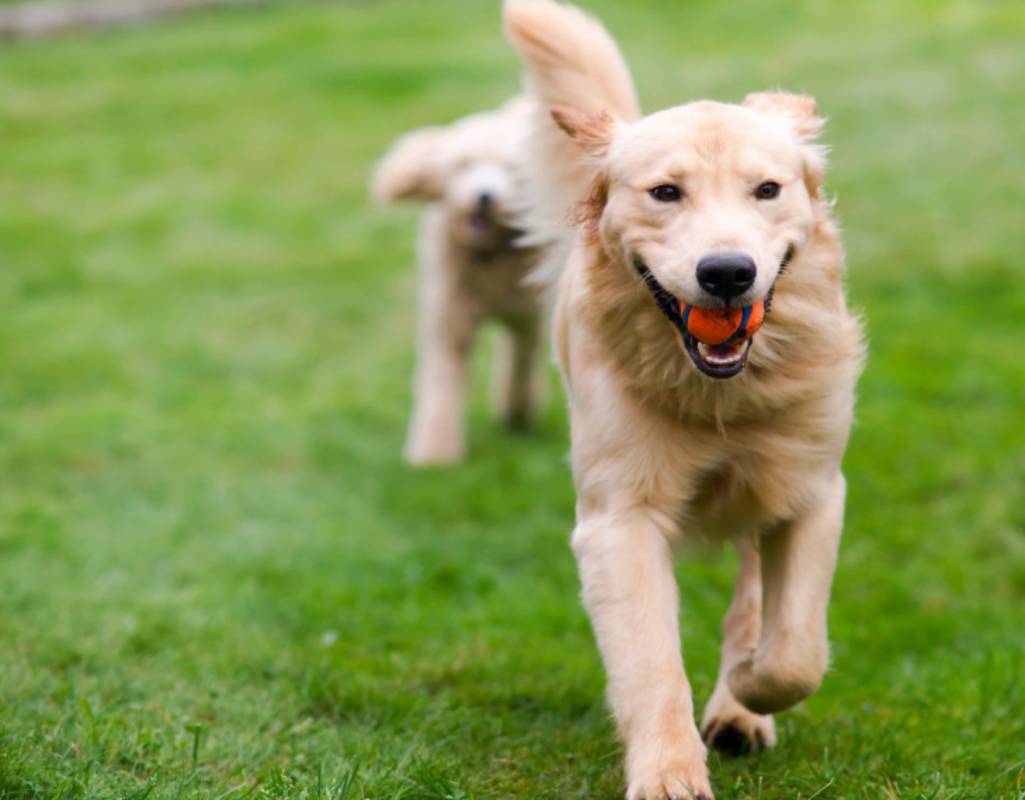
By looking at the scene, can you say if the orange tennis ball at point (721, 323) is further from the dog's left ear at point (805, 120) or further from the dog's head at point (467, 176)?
the dog's head at point (467, 176)

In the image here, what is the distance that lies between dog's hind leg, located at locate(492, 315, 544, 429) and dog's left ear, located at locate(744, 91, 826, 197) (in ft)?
13.6

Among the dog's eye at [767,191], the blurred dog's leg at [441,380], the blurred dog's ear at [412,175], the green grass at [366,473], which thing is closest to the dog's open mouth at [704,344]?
the dog's eye at [767,191]

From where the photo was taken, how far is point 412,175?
835cm

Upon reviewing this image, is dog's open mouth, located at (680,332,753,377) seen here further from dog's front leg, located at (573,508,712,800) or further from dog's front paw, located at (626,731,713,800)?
dog's front paw, located at (626,731,713,800)

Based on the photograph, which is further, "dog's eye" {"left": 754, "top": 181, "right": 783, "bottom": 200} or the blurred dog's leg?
the blurred dog's leg

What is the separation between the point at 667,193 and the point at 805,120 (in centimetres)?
58

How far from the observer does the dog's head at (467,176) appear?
25.6ft

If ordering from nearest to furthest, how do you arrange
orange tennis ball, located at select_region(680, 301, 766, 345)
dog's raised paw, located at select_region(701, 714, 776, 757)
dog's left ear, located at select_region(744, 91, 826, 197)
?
orange tennis ball, located at select_region(680, 301, 766, 345), dog's left ear, located at select_region(744, 91, 826, 197), dog's raised paw, located at select_region(701, 714, 776, 757)

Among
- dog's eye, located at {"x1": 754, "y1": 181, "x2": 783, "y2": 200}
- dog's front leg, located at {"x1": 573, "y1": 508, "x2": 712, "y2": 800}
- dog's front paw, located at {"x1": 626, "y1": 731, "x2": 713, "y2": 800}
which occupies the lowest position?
dog's front paw, located at {"x1": 626, "y1": 731, "x2": 713, "y2": 800}

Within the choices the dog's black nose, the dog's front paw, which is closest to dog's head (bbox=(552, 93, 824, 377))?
the dog's black nose

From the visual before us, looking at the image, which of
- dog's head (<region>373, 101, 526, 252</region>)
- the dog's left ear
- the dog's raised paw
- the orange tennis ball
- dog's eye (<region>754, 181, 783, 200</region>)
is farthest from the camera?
dog's head (<region>373, 101, 526, 252</region>)

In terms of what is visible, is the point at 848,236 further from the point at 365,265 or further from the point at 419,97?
the point at 419,97

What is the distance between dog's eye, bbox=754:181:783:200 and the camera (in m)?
3.67

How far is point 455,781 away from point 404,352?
6514 millimetres
